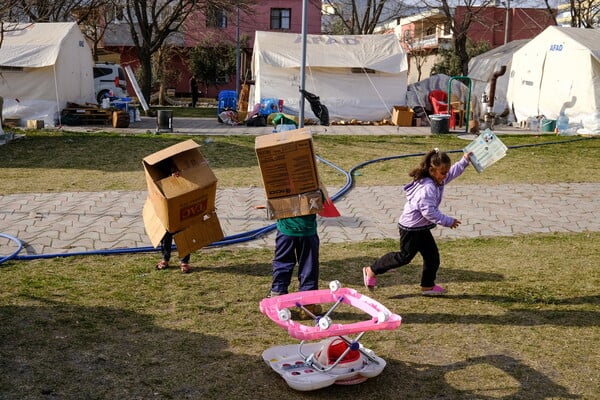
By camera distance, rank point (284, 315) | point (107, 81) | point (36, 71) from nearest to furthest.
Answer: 1. point (284, 315)
2. point (36, 71)
3. point (107, 81)

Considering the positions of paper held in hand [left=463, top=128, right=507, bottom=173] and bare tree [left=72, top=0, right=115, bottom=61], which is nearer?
paper held in hand [left=463, top=128, right=507, bottom=173]

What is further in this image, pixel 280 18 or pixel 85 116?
pixel 280 18

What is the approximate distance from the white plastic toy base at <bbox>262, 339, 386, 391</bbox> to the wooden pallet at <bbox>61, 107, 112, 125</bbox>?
60.7ft

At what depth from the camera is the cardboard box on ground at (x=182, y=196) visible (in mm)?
5910

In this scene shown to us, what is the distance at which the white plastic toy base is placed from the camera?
156 inches

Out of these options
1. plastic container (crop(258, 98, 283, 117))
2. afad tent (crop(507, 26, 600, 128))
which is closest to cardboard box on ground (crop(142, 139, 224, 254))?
plastic container (crop(258, 98, 283, 117))

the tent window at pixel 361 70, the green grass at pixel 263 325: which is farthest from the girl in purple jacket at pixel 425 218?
the tent window at pixel 361 70

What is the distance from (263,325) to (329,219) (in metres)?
3.90

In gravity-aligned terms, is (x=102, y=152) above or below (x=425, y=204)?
below

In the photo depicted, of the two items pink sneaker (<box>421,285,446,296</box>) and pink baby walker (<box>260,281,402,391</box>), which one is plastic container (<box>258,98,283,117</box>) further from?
pink baby walker (<box>260,281,402,391</box>)

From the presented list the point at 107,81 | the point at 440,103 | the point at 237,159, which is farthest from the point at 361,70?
the point at 107,81

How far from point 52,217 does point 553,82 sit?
17554 millimetres

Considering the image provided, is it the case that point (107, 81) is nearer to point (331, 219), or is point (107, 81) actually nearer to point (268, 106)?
point (268, 106)

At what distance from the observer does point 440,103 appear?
23.0 metres
